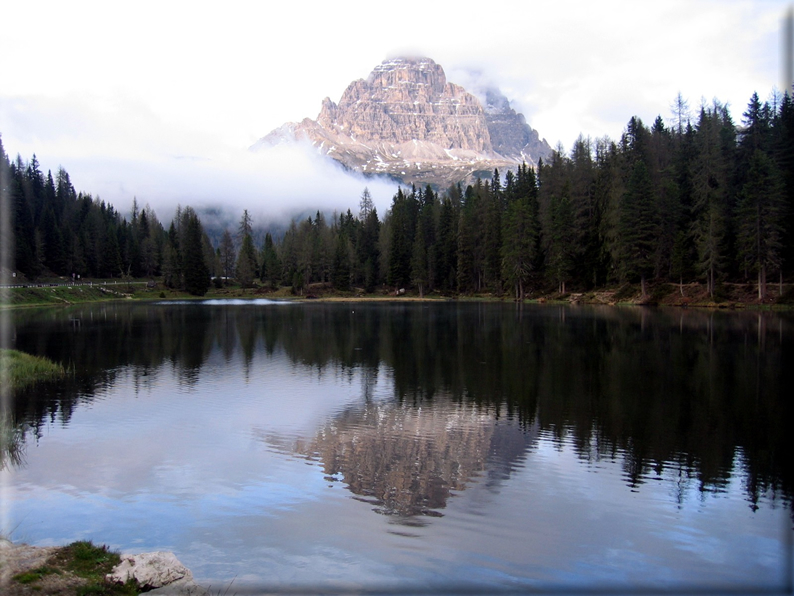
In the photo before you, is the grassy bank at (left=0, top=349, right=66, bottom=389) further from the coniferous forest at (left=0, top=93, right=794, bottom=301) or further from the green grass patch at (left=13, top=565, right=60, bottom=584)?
the coniferous forest at (left=0, top=93, right=794, bottom=301)

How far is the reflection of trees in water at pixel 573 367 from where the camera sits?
17.6 meters

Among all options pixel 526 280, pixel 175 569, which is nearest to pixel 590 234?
pixel 526 280

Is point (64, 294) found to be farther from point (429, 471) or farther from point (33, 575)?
point (33, 575)

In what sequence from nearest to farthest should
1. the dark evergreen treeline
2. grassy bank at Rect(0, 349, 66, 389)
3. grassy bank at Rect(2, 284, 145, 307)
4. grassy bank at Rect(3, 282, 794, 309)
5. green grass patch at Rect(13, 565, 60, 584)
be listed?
green grass patch at Rect(13, 565, 60, 584), grassy bank at Rect(0, 349, 66, 389), grassy bank at Rect(3, 282, 794, 309), grassy bank at Rect(2, 284, 145, 307), the dark evergreen treeline

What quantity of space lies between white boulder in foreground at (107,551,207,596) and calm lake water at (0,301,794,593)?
88cm

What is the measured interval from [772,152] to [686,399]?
6923cm

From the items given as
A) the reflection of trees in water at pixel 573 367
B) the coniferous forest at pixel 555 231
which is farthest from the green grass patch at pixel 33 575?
the coniferous forest at pixel 555 231

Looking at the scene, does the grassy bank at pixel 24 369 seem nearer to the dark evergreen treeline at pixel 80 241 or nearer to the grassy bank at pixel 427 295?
the grassy bank at pixel 427 295

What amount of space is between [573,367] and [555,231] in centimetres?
7009

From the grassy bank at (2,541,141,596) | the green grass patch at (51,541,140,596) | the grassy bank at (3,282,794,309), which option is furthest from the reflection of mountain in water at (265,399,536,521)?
the grassy bank at (3,282,794,309)

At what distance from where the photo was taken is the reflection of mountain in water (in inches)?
557

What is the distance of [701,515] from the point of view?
1257 centimetres

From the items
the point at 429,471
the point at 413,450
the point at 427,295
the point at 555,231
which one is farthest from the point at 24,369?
the point at 427,295

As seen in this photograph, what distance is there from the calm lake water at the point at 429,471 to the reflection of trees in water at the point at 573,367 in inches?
6.5
